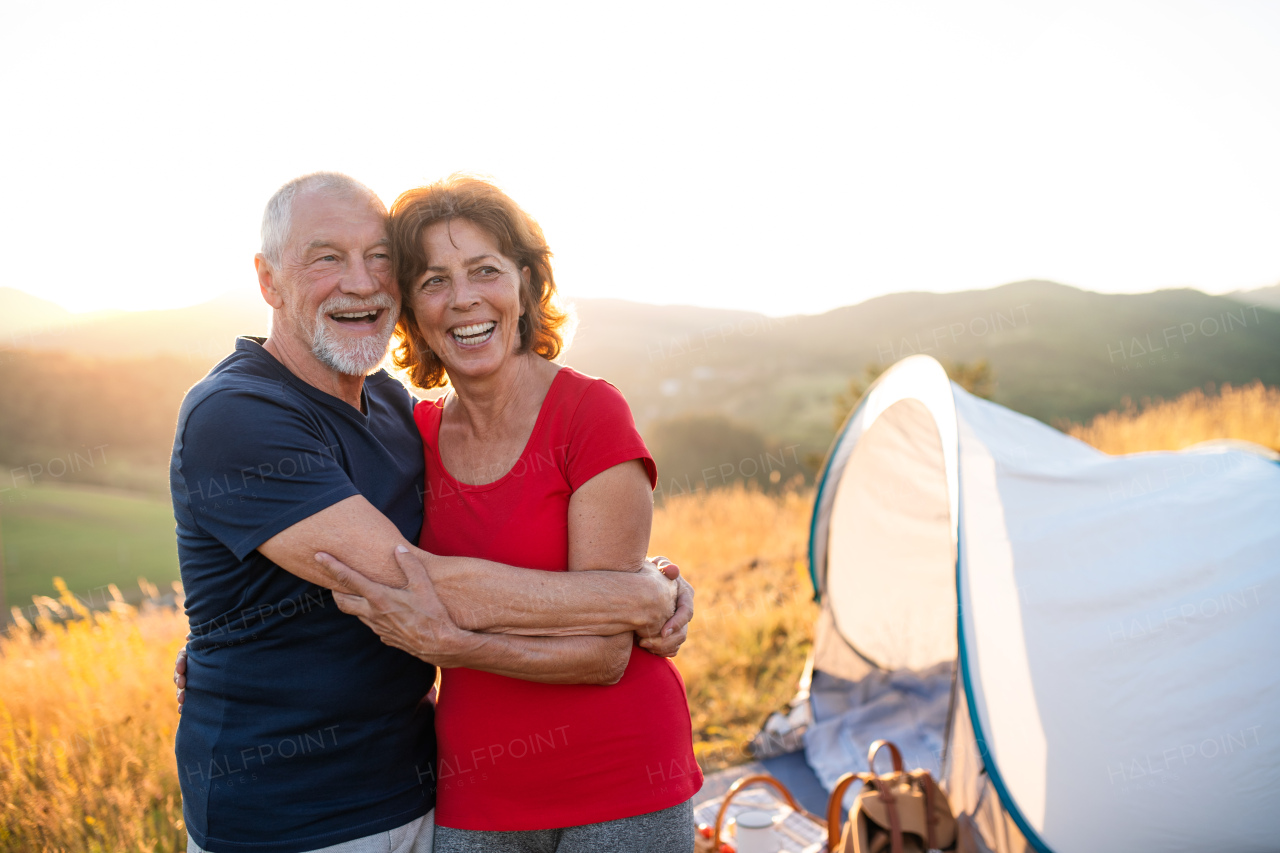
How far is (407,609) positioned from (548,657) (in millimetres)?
323

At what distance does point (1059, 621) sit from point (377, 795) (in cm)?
244

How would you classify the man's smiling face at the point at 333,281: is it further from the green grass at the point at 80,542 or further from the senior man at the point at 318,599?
the green grass at the point at 80,542

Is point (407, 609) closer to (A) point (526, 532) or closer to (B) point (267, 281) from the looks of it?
(A) point (526, 532)

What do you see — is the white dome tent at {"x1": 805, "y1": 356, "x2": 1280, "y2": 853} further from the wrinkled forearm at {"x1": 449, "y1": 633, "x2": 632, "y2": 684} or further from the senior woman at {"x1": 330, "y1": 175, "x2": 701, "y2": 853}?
the wrinkled forearm at {"x1": 449, "y1": 633, "x2": 632, "y2": 684}

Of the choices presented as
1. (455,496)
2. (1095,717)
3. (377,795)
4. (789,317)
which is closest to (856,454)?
(1095,717)

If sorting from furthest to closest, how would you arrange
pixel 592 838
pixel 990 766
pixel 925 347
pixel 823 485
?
pixel 925 347 → pixel 823 485 → pixel 990 766 → pixel 592 838

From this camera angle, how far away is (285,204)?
5.92 ft

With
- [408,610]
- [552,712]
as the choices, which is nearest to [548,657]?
[552,712]

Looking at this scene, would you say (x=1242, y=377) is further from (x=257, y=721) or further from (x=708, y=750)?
(x=257, y=721)

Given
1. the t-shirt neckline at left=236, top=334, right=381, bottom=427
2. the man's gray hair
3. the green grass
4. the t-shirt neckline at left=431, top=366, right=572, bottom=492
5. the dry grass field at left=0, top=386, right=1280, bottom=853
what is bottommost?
the green grass

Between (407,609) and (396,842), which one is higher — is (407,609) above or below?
above

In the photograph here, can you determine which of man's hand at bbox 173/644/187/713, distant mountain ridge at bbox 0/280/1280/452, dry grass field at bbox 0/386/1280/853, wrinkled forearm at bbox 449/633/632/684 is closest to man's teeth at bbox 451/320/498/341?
wrinkled forearm at bbox 449/633/632/684

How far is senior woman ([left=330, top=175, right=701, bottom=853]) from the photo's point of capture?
169cm

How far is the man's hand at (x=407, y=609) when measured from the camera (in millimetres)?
1468
